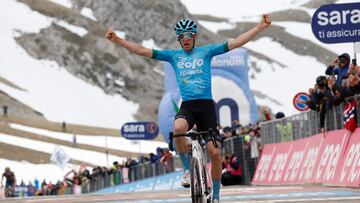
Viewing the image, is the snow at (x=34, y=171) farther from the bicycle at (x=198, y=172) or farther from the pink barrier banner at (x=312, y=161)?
the bicycle at (x=198, y=172)

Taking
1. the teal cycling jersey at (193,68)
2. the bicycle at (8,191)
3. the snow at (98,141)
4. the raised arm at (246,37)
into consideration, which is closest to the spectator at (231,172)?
the raised arm at (246,37)

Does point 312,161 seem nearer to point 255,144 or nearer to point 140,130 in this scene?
point 255,144

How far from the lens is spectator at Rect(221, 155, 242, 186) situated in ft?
100

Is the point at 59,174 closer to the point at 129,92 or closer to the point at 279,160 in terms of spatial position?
the point at 279,160

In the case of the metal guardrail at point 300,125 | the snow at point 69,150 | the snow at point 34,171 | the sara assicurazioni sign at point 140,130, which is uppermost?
the snow at point 69,150

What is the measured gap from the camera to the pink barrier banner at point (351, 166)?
1930 cm

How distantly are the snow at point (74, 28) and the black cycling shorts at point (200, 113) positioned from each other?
164 meters

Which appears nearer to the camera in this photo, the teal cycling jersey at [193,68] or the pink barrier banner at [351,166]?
the teal cycling jersey at [193,68]

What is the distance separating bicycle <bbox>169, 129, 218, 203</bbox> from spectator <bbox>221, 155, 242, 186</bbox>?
703 inches

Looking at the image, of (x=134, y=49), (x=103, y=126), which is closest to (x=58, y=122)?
(x=103, y=126)

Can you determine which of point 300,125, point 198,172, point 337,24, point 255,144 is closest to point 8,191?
point 255,144

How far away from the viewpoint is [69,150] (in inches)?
4090

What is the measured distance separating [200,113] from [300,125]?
43.1 feet

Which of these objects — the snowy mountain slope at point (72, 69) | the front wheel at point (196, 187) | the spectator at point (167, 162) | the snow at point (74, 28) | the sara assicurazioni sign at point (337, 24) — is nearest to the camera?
the front wheel at point (196, 187)
